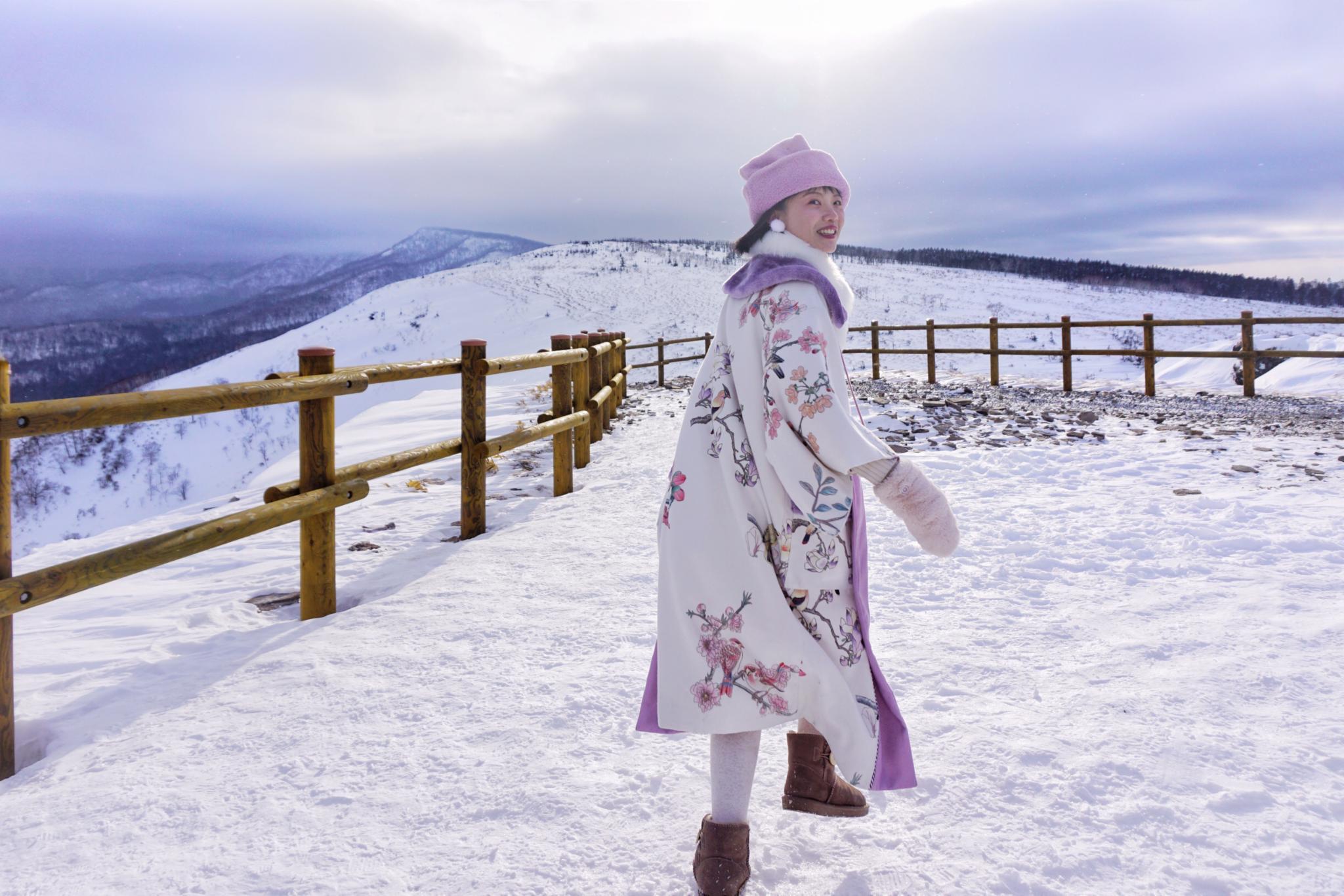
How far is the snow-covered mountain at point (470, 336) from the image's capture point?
30.5 meters

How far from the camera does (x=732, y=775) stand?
1592mm

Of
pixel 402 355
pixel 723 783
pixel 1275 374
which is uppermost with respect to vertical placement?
pixel 402 355

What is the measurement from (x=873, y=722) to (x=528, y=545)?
2.90 m

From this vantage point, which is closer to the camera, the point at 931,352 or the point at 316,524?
the point at 316,524

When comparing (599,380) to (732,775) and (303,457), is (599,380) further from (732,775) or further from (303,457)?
(732,775)

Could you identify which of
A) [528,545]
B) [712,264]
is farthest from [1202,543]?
[712,264]

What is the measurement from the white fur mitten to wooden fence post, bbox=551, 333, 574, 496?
4.09 metres

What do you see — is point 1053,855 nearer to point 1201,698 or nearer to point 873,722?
point 873,722

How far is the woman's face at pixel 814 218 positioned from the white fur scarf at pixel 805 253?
17 millimetres

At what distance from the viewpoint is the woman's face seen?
5.52 ft

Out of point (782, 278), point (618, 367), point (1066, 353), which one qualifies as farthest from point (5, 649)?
point (1066, 353)

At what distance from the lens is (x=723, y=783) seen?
1.59m

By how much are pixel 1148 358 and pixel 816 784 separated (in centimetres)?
1321

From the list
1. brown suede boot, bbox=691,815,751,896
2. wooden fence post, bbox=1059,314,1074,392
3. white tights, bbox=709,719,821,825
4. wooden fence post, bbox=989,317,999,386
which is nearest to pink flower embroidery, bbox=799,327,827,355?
white tights, bbox=709,719,821,825
